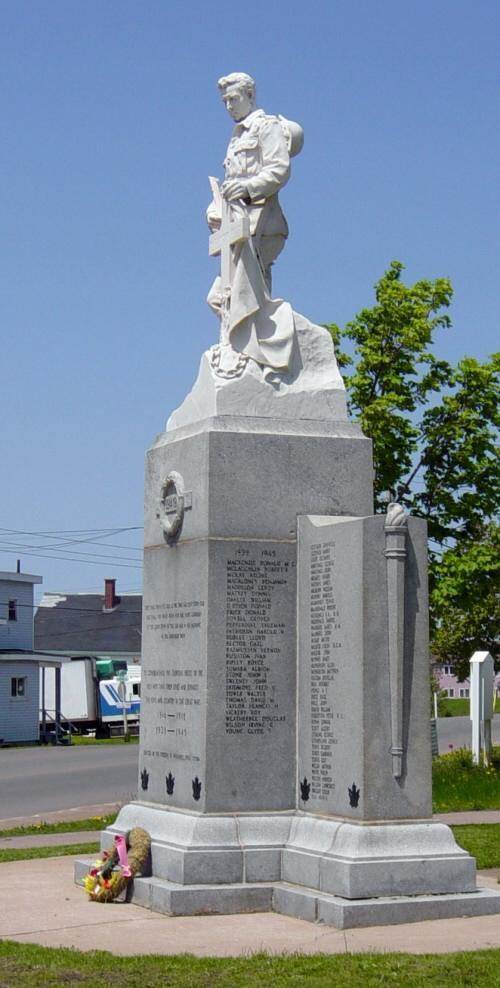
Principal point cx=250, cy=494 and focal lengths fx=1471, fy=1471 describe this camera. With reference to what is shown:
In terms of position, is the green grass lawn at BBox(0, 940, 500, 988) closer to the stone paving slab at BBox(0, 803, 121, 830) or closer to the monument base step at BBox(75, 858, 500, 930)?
the monument base step at BBox(75, 858, 500, 930)

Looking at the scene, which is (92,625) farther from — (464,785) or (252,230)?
(252,230)

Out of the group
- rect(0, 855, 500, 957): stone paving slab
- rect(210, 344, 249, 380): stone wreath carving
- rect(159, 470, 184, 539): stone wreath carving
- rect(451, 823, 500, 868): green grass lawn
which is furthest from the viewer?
rect(451, 823, 500, 868): green grass lawn

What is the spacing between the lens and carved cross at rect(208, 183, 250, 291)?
38.9 feet

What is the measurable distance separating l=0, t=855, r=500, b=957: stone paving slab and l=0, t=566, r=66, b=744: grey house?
38394 mm

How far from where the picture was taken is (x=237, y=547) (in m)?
11.0

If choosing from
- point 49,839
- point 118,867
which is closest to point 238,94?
point 118,867

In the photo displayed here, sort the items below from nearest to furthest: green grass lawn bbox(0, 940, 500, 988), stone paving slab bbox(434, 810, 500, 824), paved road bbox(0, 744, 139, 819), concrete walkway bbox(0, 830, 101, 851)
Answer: green grass lawn bbox(0, 940, 500, 988), concrete walkway bbox(0, 830, 101, 851), stone paving slab bbox(434, 810, 500, 824), paved road bbox(0, 744, 139, 819)

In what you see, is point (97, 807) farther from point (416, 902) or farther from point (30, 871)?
point (416, 902)

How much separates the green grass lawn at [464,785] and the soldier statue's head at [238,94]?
1049 cm

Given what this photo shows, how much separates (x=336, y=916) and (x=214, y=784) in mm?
1558

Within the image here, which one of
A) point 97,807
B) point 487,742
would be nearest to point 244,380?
point 97,807

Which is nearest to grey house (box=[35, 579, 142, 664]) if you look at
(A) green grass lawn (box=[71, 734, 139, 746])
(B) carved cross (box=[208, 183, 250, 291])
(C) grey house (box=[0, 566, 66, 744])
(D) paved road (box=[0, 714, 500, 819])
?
(A) green grass lawn (box=[71, 734, 139, 746])

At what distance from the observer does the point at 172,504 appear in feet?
38.2

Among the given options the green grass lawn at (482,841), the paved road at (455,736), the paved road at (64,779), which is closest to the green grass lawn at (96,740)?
the paved road at (64,779)
